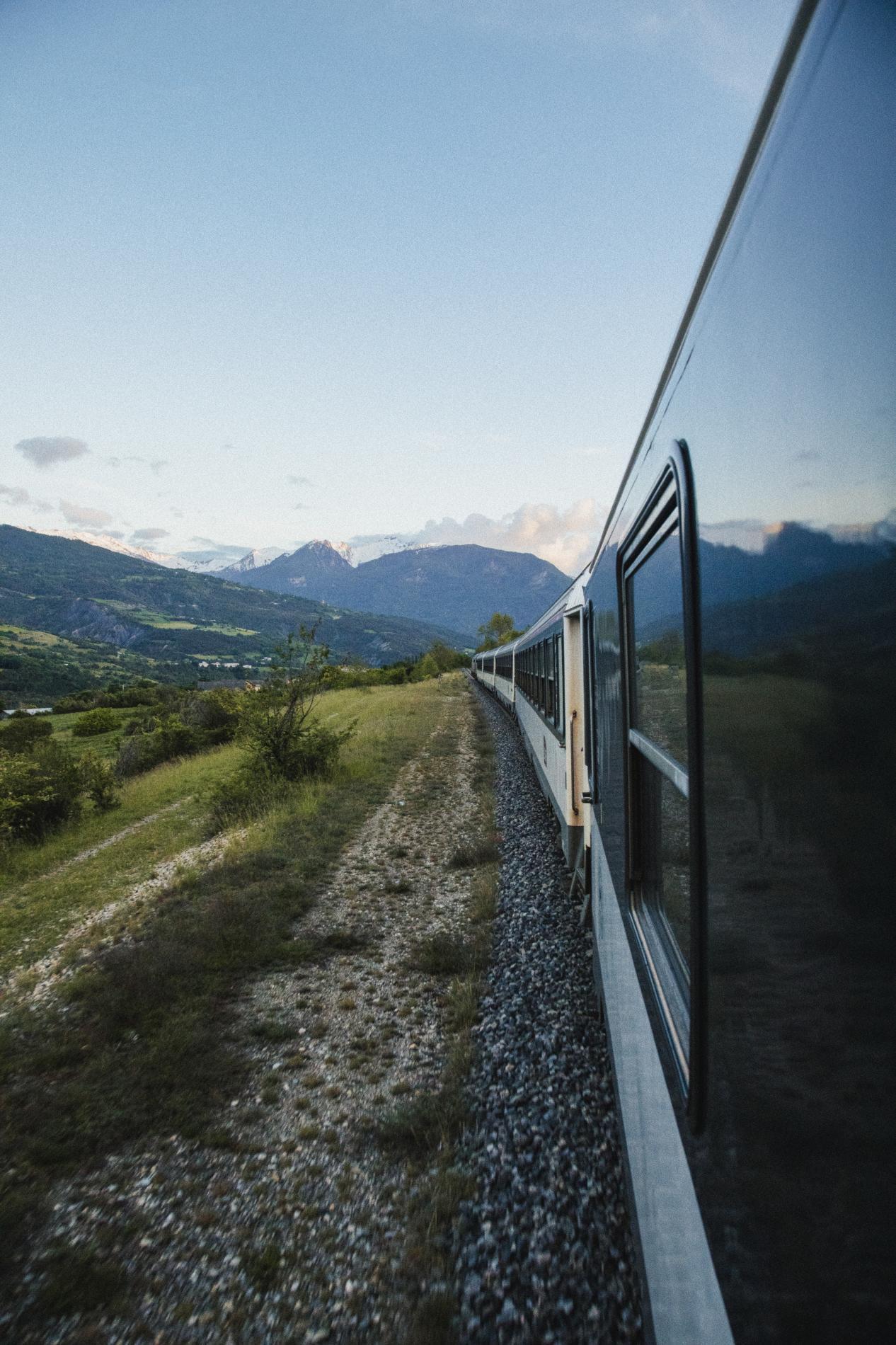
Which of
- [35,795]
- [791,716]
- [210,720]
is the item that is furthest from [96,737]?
[791,716]

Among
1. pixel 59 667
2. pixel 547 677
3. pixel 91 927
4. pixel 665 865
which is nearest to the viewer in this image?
pixel 665 865

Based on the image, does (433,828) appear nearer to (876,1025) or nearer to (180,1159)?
(180,1159)

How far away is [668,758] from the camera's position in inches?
76.2

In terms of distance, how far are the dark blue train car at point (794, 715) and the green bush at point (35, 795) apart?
12161mm

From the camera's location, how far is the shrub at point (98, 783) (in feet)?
42.9

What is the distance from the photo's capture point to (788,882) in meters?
0.98

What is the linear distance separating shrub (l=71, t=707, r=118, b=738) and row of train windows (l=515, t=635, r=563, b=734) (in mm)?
25077

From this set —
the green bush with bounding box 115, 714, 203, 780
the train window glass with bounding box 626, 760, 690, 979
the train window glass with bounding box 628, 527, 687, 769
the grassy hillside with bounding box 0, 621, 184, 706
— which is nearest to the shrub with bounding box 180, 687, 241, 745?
the green bush with bounding box 115, 714, 203, 780

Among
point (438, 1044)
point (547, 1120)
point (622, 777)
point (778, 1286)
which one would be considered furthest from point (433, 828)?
point (778, 1286)

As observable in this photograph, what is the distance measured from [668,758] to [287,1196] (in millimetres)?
3126

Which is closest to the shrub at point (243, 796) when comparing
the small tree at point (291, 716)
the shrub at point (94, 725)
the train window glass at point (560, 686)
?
the small tree at point (291, 716)

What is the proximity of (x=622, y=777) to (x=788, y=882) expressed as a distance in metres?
1.83

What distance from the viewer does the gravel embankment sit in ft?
8.76

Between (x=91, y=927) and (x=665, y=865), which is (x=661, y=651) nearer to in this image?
(x=665, y=865)
